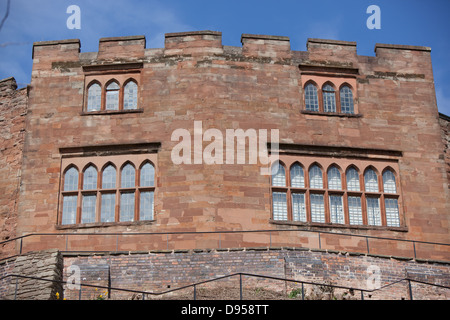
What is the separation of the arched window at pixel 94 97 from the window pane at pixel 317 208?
7823 millimetres

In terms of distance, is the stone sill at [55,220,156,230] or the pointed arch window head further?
the pointed arch window head

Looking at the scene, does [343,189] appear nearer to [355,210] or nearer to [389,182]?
[355,210]

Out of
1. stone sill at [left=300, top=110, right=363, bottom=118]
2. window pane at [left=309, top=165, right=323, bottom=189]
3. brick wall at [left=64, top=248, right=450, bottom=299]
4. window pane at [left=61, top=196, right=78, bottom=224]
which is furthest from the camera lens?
stone sill at [left=300, top=110, right=363, bottom=118]

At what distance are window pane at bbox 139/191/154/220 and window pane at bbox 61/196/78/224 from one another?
85.2 inches

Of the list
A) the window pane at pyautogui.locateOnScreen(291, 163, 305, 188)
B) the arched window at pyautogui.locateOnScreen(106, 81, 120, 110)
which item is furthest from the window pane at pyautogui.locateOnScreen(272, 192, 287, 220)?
the arched window at pyautogui.locateOnScreen(106, 81, 120, 110)

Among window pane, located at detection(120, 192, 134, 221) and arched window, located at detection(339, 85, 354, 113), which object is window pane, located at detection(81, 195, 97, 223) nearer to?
window pane, located at detection(120, 192, 134, 221)

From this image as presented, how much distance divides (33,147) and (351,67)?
439 inches

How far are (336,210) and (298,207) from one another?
1.27 m

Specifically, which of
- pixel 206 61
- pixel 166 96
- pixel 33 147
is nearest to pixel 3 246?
pixel 33 147

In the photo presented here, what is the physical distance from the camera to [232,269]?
25562 millimetres

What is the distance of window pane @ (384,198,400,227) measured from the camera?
2906cm

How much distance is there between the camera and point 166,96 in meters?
29.8

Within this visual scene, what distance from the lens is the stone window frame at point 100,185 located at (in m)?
28.4
